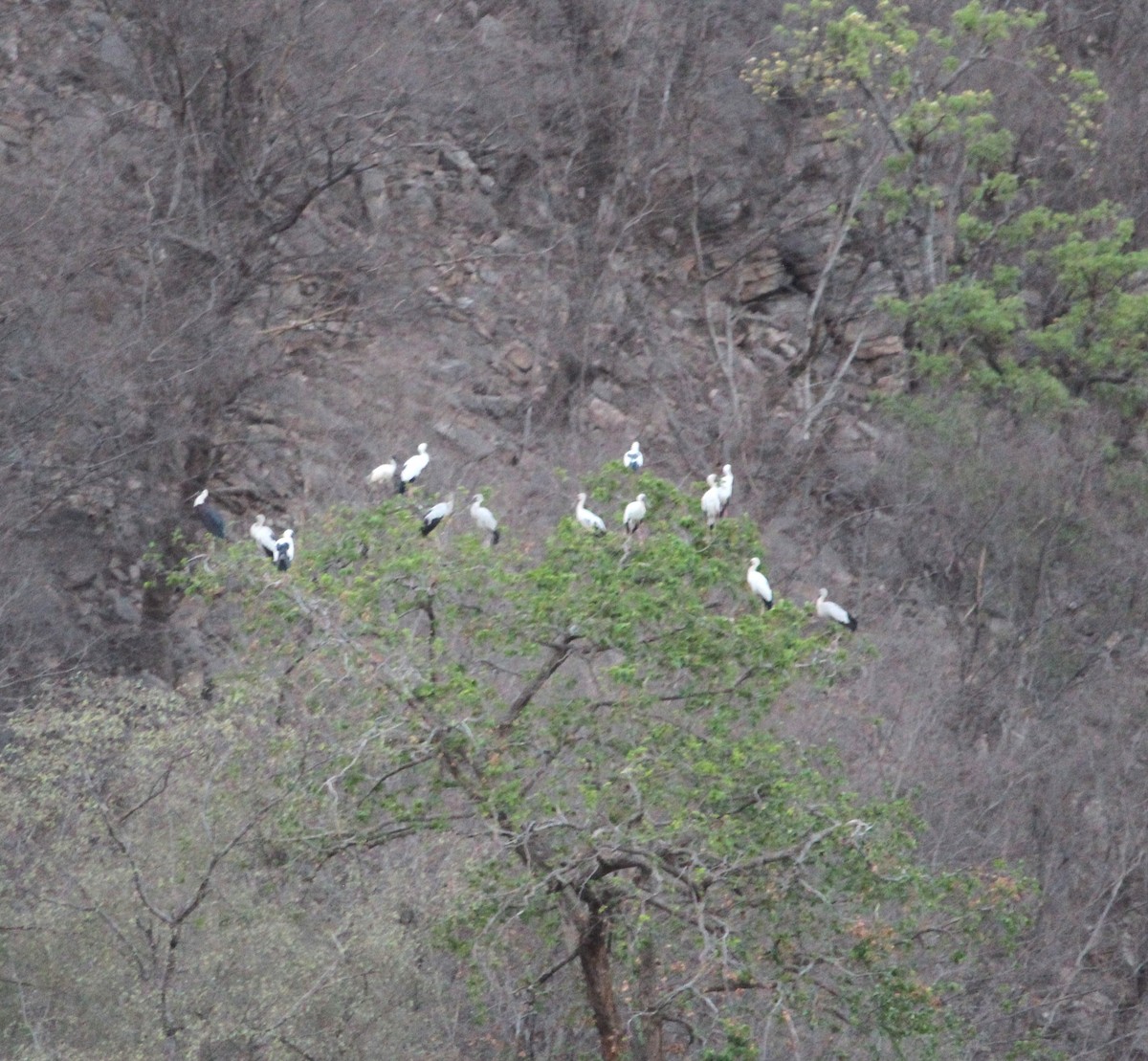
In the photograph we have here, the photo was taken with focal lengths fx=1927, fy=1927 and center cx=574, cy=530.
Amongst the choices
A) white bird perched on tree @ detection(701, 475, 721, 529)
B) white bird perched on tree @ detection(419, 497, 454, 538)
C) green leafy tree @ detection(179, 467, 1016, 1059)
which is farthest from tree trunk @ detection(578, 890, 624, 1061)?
white bird perched on tree @ detection(701, 475, 721, 529)

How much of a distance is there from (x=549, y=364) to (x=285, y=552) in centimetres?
1342

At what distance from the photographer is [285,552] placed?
1223 centimetres

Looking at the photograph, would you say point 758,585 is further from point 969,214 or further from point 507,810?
point 969,214

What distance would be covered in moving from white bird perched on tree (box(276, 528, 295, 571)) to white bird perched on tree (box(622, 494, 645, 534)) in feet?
6.79

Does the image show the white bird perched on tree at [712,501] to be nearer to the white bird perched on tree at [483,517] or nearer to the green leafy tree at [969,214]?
the white bird perched on tree at [483,517]

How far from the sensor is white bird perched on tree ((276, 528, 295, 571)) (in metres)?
11.7

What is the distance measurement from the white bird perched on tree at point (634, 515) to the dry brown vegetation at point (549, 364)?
357 cm

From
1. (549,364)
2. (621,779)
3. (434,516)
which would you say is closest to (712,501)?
(434,516)

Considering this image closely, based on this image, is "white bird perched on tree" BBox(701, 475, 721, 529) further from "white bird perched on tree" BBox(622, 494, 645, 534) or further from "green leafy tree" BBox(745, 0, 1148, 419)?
"green leafy tree" BBox(745, 0, 1148, 419)

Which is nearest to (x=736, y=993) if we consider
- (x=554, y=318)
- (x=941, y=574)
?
(x=941, y=574)

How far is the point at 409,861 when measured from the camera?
1238 cm

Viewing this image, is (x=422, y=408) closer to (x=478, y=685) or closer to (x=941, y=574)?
(x=941, y=574)

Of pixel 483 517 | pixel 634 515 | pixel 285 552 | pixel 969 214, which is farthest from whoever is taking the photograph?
pixel 969 214

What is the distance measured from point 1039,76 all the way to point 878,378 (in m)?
6.05
